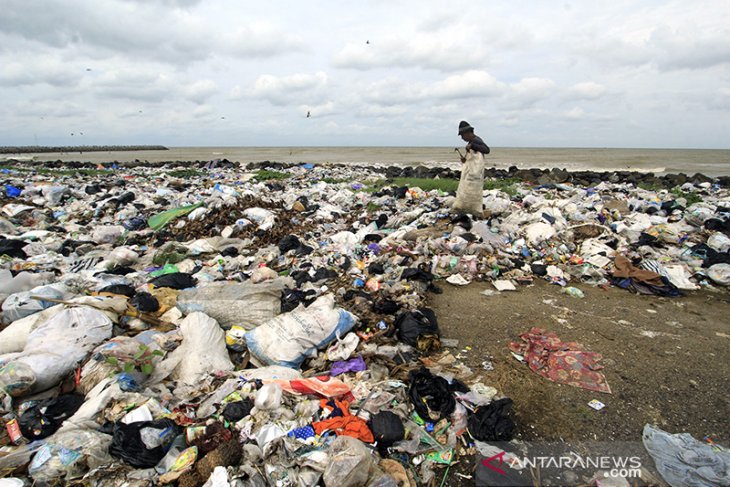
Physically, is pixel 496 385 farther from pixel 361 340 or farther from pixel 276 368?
pixel 276 368

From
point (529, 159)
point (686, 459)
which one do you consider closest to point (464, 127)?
point (686, 459)

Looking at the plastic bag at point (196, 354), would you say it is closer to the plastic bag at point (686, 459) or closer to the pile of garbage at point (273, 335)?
the pile of garbage at point (273, 335)

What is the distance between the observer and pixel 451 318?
3.91m

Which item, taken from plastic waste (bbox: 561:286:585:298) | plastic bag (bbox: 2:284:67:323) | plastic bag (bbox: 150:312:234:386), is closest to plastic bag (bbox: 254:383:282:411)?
plastic bag (bbox: 150:312:234:386)

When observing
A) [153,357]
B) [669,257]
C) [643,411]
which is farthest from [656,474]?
[669,257]

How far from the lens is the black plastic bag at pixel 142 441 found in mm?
1949

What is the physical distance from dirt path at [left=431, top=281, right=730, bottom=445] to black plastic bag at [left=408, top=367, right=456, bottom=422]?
0.49 metres

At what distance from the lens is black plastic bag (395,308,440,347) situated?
334 cm

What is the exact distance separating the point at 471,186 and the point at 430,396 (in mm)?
4759

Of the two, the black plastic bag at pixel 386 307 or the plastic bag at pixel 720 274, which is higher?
the plastic bag at pixel 720 274

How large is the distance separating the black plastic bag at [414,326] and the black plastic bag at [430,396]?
70 cm

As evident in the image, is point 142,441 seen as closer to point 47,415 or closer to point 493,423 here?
point 47,415

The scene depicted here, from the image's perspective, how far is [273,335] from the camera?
306 centimetres

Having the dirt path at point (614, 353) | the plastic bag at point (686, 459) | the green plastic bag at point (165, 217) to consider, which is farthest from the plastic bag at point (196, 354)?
the green plastic bag at point (165, 217)
